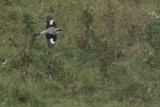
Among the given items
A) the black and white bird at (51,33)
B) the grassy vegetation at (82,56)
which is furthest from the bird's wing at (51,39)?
the grassy vegetation at (82,56)

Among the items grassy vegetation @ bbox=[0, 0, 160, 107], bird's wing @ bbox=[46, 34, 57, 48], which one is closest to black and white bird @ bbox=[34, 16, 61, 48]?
bird's wing @ bbox=[46, 34, 57, 48]

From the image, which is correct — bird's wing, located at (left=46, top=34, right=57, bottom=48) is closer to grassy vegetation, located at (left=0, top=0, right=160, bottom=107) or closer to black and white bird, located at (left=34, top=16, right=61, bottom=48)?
black and white bird, located at (left=34, top=16, right=61, bottom=48)

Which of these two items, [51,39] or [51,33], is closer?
[51,39]

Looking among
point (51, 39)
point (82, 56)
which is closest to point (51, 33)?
point (51, 39)

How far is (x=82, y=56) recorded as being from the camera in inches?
299

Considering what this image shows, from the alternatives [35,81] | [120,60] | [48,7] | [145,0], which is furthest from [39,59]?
[145,0]

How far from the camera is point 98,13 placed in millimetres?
8938

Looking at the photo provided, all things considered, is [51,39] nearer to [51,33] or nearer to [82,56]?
[51,33]

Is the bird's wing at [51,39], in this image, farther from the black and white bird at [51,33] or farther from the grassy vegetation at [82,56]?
the grassy vegetation at [82,56]

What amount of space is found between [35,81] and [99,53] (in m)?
1.36

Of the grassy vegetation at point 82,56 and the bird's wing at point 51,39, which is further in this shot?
the bird's wing at point 51,39

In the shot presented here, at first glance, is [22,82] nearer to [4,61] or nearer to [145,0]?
[4,61]

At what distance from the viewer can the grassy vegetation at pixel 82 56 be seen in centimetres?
667

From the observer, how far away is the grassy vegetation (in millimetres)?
6668
